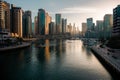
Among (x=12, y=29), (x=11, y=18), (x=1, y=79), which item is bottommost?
(x=1, y=79)

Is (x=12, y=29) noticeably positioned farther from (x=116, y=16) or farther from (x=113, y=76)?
(x=113, y=76)

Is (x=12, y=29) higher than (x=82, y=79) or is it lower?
higher

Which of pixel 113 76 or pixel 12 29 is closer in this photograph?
pixel 113 76

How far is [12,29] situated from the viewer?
16525 cm

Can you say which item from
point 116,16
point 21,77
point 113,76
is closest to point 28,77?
point 21,77

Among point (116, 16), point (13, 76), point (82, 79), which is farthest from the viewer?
point (116, 16)

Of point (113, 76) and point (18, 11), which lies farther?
point (18, 11)

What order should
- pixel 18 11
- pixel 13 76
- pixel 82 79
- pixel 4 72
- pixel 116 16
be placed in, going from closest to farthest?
pixel 82 79
pixel 13 76
pixel 4 72
pixel 116 16
pixel 18 11

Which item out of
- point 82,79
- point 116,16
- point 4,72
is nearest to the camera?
point 82,79

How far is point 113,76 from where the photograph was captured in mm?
32031

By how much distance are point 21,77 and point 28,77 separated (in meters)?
1.27

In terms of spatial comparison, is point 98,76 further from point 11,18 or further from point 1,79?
point 11,18

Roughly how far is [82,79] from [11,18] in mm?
144332

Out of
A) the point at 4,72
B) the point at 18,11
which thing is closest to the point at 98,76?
the point at 4,72
